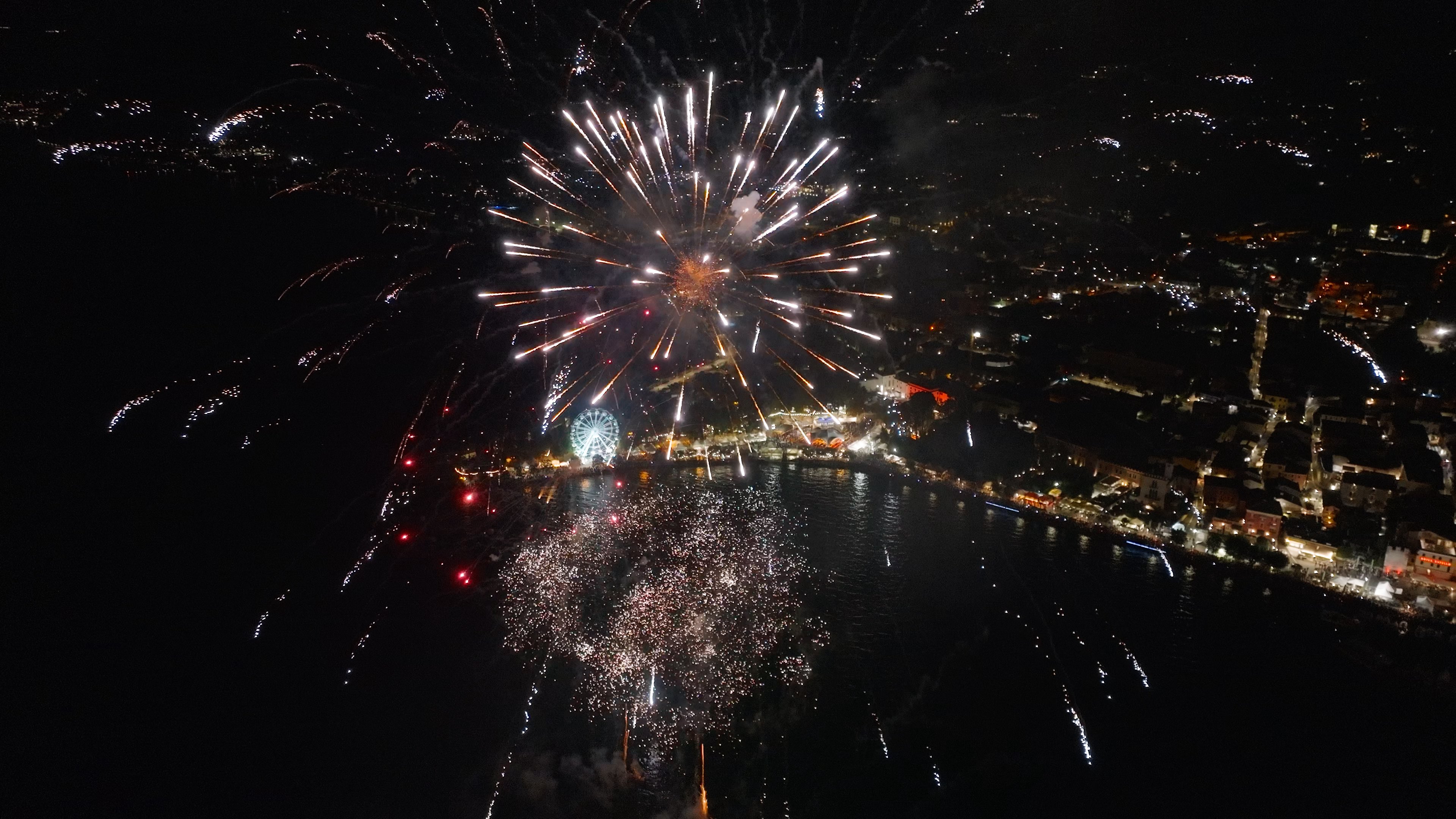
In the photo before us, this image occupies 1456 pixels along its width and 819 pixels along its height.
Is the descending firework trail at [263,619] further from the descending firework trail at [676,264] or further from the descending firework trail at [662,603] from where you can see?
the descending firework trail at [676,264]

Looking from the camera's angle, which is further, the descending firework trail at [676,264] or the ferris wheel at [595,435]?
the descending firework trail at [676,264]

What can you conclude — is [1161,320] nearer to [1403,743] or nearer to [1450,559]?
[1450,559]

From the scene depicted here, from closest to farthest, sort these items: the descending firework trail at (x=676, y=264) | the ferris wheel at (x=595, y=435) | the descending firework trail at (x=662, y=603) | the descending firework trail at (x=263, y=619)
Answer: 1. the descending firework trail at (x=662, y=603)
2. the descending firework trail at (x=263, y=619)
3. the ferris wheel at (x=595, y=435)
4. the descending firework trail at (x=676, y=264)

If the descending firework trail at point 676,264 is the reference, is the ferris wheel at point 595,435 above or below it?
below

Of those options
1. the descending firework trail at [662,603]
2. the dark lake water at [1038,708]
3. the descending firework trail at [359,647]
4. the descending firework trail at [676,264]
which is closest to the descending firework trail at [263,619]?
the descending firework trail at [359,647]

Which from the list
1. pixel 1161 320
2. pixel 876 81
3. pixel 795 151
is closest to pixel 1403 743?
pixel 1161 320

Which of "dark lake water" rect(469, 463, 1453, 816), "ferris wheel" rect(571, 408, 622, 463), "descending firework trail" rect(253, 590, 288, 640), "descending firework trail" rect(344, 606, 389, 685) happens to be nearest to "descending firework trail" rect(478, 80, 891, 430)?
"ferris wheel" rect(571, 408, 622, 463)

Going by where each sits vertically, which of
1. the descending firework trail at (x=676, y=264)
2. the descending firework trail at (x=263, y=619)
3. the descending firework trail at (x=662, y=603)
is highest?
the descending firework trail at (x=676, y=264)
